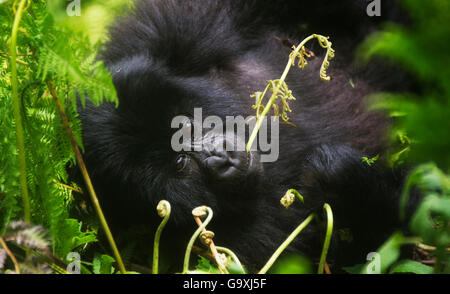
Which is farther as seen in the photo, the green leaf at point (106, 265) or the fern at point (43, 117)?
the green leaf at point (106, 265)

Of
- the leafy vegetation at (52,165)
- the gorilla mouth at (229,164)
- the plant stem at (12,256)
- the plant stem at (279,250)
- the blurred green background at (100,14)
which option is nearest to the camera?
the leafy vegetation at (52,165)

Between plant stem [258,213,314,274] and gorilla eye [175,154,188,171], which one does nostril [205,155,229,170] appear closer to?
gorilla eye [175,154,188,171]

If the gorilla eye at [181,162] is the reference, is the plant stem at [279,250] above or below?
below

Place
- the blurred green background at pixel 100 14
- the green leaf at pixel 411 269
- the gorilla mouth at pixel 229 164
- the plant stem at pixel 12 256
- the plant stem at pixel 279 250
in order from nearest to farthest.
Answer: the plant stem at pixel 12 256
the green leaf at pixel 411 269
the plant stem at pixel 279 250
the gorilla mouth at pixel 229 164
the blurred green background at pixel 100 14

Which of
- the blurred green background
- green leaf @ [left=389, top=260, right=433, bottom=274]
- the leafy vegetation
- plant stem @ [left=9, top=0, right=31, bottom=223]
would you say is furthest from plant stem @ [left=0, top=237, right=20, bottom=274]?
the blurred green background

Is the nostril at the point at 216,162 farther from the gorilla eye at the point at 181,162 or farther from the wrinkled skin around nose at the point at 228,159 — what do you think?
the gorilla eye at the point at 181,162

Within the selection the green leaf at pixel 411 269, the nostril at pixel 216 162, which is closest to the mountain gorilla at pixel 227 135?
the nostril at pixel 216 162

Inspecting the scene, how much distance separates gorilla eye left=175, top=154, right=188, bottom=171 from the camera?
2.20 metres

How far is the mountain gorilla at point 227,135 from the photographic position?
6.97 ft

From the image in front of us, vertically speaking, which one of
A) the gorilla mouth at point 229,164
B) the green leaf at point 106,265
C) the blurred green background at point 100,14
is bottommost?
the green leaf at point 106,265

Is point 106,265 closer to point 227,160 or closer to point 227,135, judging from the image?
point 227,160
